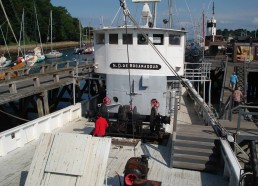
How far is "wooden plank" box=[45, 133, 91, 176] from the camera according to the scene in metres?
6.55

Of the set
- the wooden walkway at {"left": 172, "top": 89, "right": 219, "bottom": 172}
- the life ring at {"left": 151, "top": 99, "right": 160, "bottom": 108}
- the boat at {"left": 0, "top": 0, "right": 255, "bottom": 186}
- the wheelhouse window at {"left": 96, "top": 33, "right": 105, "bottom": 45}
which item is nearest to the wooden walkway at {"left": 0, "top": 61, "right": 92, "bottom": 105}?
the boat at {"left": 0, "top": 0, "right": 255, "bottom": 186}

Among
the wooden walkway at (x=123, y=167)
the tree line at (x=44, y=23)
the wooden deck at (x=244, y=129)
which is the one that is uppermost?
the tree line at (x=44, y=23)

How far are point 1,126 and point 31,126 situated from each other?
8122 millimetres

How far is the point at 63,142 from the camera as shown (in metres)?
6.88

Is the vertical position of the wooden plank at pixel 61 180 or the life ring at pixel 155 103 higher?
the life ring at pixel 155 103

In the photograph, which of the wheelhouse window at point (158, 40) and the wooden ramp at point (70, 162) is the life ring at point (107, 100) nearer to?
the wheelhouse window at point (158, 40)

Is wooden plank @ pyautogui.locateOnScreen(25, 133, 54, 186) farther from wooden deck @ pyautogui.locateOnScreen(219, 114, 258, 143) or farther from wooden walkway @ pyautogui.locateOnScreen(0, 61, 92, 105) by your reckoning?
wooden walkway @ pyautogui.locateOnScreen(0, 61, 92, 105)

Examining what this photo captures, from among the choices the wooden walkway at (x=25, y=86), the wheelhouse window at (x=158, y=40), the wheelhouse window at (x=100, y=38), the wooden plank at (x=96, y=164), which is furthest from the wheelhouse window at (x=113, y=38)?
the wooden plank at (x=96, y=164)

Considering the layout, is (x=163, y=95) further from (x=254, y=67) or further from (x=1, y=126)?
(x=254, y=67)

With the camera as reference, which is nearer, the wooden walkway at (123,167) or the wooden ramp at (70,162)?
the wooden ramp at (70,162)

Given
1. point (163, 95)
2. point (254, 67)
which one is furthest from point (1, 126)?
point (254, 67)

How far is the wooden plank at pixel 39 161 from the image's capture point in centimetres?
661

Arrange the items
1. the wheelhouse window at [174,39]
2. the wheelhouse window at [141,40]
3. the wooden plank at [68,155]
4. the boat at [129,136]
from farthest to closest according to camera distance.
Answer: the wheelhouse window at [174,39]
the wheelhouse window at [141,40]
the boat at [129,136]
the wooden plank at [68,155]

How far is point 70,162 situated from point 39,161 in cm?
74
